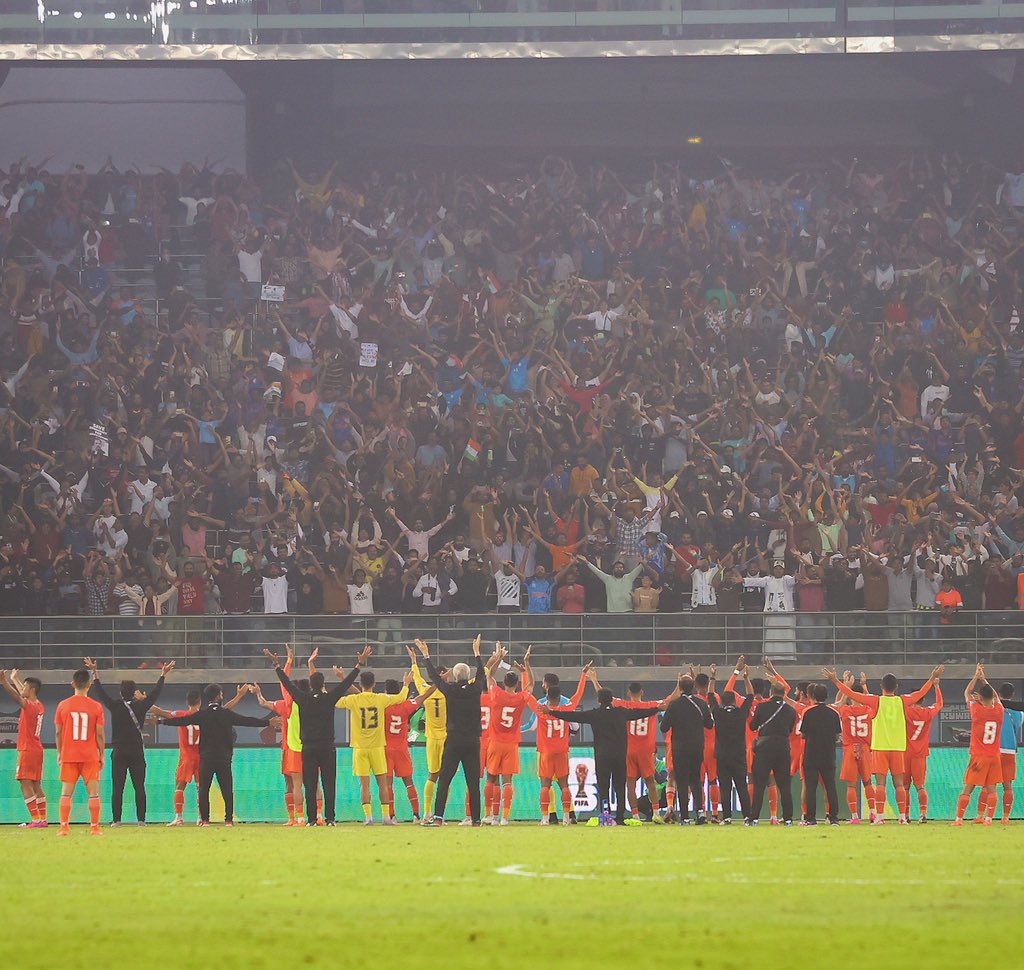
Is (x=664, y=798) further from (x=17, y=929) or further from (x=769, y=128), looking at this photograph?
(x=769, y=128)

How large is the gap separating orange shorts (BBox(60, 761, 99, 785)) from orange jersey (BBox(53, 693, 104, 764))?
1.4 inches

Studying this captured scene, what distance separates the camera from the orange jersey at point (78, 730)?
56.7 feet

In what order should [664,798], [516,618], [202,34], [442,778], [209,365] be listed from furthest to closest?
[202,34] < [209,365] < [516,618] < [664,798] < [442,778]

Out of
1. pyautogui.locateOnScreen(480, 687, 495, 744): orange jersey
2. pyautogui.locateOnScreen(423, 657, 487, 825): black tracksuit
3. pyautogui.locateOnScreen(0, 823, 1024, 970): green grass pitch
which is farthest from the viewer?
pyautogui.locateOnScreen(480, 687, 495, 744): orange jersey

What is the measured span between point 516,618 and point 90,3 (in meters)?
15.4

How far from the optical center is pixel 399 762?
65.6 feet

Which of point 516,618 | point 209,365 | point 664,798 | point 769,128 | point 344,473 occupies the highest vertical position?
point 769,128

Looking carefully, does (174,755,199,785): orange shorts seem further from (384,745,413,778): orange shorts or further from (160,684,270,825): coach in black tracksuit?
(384,745,413,778): orange shorts

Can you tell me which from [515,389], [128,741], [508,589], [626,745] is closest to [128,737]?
[128,741]

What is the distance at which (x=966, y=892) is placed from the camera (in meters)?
11.2

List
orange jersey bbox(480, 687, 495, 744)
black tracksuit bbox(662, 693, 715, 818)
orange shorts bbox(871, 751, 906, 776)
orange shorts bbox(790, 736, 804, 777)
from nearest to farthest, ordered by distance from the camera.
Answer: black tracksuit bbox(662, 693, 715, 818) < orange jersey bbox(480, 687, 495, 744) < orange shorts bbox(871, 751, 906, 776) < orange shorts bbox(790, 736, 804, 777)

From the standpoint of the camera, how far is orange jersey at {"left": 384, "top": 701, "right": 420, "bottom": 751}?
64.7 ft

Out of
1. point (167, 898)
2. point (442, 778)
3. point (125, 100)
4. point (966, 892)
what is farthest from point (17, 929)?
point (125, 100)

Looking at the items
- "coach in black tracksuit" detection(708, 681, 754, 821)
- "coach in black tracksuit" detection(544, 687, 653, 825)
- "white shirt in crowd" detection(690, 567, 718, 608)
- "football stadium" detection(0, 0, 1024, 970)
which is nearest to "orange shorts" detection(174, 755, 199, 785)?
"football stadium" detection(0, 0, 1024, 970)
